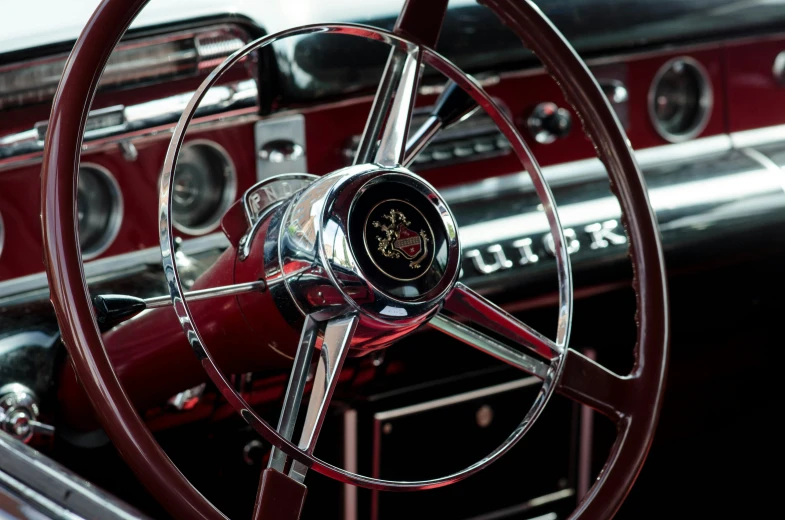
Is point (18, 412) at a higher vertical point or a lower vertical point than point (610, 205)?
lower

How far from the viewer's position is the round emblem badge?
33.9 inches

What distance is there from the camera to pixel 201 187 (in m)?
1.33

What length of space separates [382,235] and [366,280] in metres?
0.04

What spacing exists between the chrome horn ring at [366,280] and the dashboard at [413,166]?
0.19m

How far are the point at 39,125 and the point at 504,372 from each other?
72cm

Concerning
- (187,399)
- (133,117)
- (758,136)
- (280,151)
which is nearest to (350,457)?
(187,399)

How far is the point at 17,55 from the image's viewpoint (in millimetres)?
1110

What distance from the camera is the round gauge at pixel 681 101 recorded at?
66.6 inches

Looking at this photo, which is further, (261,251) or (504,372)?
(504,372)

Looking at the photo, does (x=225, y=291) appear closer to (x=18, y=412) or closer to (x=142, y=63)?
(x=18, y=412)

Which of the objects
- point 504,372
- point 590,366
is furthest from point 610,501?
point 504,372

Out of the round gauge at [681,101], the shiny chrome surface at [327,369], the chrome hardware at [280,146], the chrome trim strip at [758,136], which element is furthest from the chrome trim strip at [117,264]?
the chrome trim strip at [758,136]

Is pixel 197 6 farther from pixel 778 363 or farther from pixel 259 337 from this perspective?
pixel 778 363

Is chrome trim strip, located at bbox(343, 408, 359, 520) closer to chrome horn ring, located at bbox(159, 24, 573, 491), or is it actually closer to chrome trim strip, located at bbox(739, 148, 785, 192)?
chrome horn ring, located at bbox(159, 24, 573, 491)
